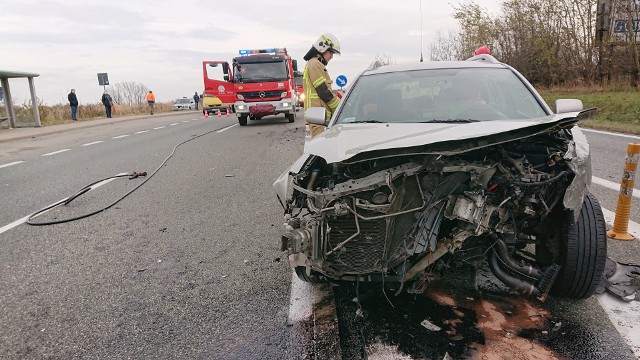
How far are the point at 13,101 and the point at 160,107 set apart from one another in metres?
31.4

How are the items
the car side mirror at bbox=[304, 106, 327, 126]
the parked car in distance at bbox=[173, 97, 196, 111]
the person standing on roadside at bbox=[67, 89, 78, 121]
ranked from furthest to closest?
the parked car in distance at bbox=[173, 97, 196, 111]
the person standing on roadside at bbox=[67, 89, 78, 121]
the car side mirror at bbox=[304, 106, 327, 126]

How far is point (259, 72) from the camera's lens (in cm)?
1741

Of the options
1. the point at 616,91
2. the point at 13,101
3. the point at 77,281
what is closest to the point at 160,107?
the point at 13,101

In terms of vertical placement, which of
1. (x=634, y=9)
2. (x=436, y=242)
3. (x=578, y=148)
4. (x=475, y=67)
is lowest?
(x=436, y=242)

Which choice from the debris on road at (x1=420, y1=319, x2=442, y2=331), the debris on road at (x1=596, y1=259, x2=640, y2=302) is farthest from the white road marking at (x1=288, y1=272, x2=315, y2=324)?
the debris on road at (x1=596, y1=259, x2=640, y2=302)

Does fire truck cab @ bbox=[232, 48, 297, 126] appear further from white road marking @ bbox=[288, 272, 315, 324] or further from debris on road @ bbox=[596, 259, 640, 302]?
debris on road @ bbox=[596, 259, 640, 302]

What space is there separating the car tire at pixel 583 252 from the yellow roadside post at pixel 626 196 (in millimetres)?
1594

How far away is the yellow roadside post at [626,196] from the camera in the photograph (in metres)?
4.09

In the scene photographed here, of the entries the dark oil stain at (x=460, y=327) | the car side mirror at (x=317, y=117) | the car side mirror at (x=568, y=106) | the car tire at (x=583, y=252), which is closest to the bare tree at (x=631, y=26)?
the car side mirror at (x=568, y=106)

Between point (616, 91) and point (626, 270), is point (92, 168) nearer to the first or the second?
point (626, 270)

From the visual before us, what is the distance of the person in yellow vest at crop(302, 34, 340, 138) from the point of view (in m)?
6.25

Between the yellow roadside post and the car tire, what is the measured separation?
62.7 inches

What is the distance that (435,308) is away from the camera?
296 centimetres

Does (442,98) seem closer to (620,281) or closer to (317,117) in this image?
(317,117)
